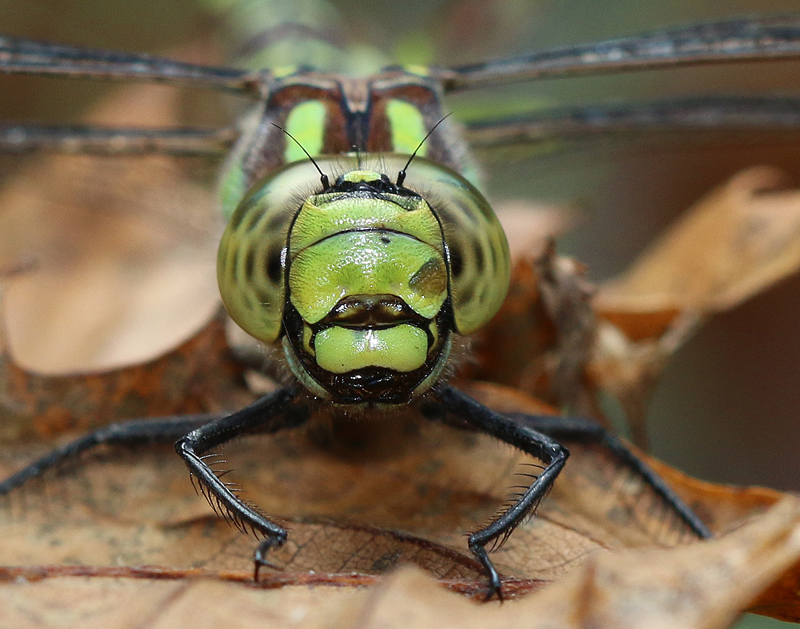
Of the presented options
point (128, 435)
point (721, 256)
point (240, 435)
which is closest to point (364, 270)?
point (240, 435)

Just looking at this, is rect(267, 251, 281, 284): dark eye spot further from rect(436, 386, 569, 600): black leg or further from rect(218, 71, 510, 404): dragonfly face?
rect(436, 386, 569, 600): black leg

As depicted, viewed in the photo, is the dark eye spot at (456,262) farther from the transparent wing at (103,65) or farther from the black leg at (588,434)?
the transparent wing at (103,65)

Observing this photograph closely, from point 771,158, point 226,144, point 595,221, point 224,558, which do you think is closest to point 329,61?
point 226,144

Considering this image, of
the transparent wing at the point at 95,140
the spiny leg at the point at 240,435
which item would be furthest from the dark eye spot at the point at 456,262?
the transparent wing at the point at 95,140

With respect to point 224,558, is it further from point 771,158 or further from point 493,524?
point 771,158

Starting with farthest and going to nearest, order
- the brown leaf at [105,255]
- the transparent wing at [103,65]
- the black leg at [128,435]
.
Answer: the brown leaf at [105,255] < the transparent wing at [103,65] < the black leg at [128,435]

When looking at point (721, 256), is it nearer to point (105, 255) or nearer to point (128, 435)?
point (128, 435)
